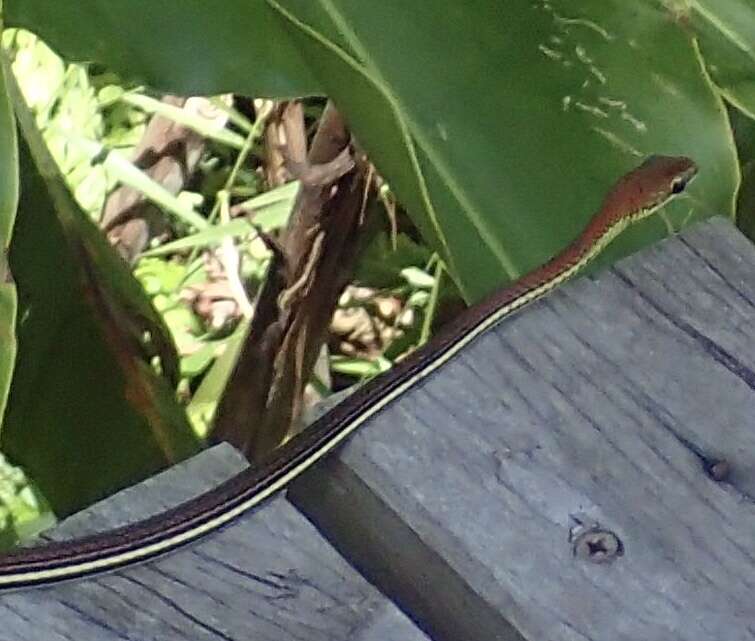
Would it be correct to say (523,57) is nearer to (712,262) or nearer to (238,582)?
(712,262)

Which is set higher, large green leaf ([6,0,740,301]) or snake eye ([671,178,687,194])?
large green leaf ([6,0,740,301])

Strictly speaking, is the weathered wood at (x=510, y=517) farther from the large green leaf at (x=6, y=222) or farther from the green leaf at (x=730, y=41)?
the green leaf at (x=730, y=41)

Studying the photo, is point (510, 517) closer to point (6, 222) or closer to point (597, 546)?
point (597, 546)

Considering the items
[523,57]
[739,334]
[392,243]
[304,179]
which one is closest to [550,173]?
[523,57]

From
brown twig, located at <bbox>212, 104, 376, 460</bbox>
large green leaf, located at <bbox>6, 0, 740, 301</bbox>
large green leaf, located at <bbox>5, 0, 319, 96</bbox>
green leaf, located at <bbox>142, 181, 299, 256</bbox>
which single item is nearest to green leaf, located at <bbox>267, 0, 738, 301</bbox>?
large green leaf, located at <bbox>6, 0, 740, 301</bbox>

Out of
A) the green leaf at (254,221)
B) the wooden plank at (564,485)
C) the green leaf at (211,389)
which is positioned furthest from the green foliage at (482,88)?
the green leaf at (254,221)

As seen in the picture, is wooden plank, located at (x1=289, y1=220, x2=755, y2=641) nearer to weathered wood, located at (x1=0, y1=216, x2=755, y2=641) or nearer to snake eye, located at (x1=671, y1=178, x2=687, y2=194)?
weathered wood, located at (x1=0, y1=216, x2=755, y2=641)
